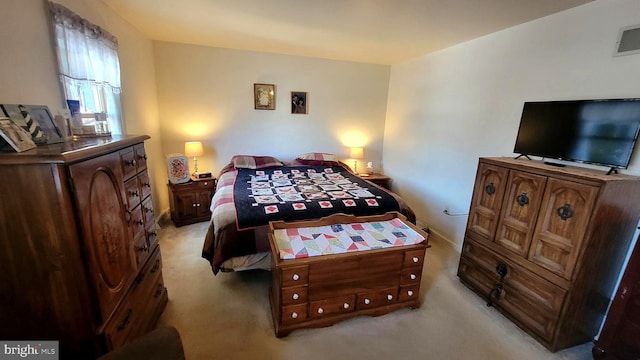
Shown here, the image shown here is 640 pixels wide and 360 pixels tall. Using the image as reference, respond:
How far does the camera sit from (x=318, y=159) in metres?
4.16

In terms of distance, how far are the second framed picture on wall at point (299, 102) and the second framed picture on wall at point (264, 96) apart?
30cm

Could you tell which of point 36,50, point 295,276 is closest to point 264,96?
point 36,50

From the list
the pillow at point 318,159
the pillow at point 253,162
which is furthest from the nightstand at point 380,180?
the pillow at point 253,162

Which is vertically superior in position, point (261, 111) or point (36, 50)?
point (36, 50)

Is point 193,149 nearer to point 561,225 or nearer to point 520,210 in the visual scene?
point 520,210

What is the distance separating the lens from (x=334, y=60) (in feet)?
13.6

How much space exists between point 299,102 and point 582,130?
10.8 feet

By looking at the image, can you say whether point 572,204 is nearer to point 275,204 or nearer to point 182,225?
point 275,204

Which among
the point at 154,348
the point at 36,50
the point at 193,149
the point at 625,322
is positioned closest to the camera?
the point at 154,348

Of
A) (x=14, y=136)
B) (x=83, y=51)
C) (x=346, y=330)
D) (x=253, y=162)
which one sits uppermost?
(x=83, y=51)

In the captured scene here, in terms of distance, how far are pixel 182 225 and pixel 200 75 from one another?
209 cm

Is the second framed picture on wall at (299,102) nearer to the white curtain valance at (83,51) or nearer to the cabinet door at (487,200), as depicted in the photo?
the white curtain valance at (83,51)

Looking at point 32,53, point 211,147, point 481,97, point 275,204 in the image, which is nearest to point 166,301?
point 275,204

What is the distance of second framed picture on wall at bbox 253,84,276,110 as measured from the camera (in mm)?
3938
